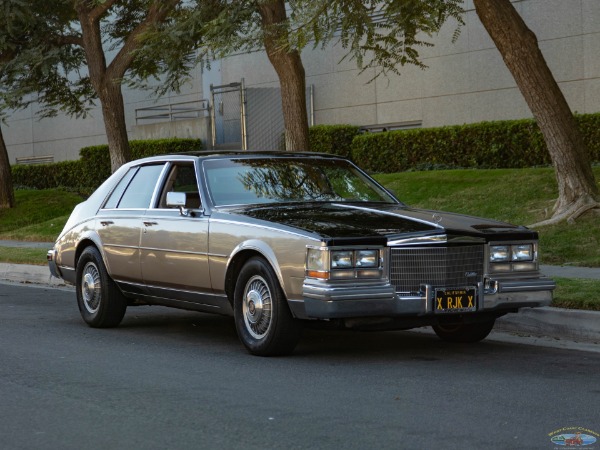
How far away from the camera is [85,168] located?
117 ft

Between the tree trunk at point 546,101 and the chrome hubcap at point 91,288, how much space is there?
771 centimetres

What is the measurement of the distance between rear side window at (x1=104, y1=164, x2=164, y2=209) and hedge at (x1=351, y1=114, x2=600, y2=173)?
41.8 ft

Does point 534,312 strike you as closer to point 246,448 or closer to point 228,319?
point 228,319

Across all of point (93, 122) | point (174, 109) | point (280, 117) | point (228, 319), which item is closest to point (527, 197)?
point (228, 319)

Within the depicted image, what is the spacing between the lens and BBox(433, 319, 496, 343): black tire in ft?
31.1

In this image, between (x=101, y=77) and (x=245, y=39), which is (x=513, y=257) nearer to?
(x=245, y=39)

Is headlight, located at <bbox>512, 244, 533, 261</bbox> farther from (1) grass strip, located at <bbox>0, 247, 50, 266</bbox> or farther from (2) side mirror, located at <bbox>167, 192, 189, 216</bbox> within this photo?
(1) grass strip, located at <bbox>0, 247, 50, 266</bbox>

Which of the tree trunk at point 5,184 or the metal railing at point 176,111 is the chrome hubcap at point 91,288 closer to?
the tree trunk at point 5,184

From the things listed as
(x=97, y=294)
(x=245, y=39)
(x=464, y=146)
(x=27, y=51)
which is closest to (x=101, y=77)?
(x=27, y=51)

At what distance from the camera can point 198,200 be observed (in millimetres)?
9836

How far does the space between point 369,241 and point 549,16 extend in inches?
649

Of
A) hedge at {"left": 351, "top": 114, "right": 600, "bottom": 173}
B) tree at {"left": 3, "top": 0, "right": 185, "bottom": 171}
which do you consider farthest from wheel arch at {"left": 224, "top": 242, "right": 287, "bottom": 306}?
tree at {"left": 3, "top": 0, "right": 185, "bottom": 171}

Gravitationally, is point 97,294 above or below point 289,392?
above

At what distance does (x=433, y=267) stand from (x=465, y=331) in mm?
1321
